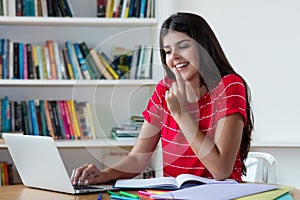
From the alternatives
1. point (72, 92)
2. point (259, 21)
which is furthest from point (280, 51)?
point (72, 92)

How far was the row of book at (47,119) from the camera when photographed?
10.4ft

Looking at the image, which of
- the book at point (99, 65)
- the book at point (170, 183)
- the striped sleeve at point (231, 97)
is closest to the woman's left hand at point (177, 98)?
the striped sleeve at point (231, 97)

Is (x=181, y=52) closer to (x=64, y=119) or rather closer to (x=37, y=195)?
(x=37, y=195)

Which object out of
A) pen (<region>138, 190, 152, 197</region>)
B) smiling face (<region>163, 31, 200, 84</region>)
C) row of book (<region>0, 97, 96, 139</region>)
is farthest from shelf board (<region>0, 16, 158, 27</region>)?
pen (<region>138, 190, 152, 197</region>)

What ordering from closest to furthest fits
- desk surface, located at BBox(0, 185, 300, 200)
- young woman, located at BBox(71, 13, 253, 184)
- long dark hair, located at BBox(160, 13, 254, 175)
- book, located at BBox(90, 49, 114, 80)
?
1. desk surface, located at BBox(0, 185, 300, 200)
2. young woman, located at BBox(71, 13, 253, 184)
3. long dark hair, located at BBox(160, 13, 254, 175)
4. book, located at BBox(90, 49, 114, 80)

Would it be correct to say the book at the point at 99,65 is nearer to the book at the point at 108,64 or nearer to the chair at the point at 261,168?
the book at the point at 108,64

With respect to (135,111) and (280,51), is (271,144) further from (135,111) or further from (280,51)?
(135,111)

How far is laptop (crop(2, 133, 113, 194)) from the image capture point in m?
1.56

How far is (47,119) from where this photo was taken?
3.19 metres

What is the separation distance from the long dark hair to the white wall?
1.09 meters

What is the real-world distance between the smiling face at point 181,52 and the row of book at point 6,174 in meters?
1.60

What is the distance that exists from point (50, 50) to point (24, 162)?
1.60 metres

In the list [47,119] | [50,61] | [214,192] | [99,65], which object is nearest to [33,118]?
[47,119]

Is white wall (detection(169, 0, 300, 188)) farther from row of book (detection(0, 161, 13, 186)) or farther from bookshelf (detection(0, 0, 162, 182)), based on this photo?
row of book (detection(0, 161, 13, 186))
